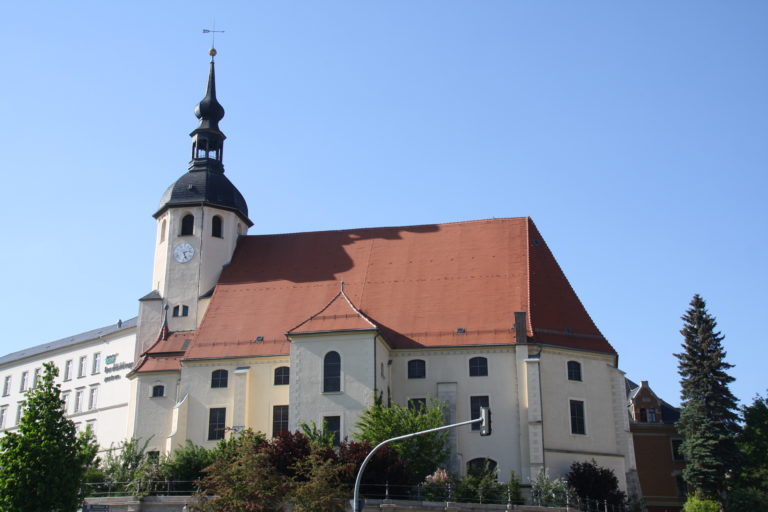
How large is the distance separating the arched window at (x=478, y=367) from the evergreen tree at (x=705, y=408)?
41.4ft

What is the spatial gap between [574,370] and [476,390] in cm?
487

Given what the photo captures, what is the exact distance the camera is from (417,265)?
1881 inches

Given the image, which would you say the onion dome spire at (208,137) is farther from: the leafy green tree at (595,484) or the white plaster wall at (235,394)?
the leafy green tree at (595,484)

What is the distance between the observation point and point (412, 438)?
38.2 meters

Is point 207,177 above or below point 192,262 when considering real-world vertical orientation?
above

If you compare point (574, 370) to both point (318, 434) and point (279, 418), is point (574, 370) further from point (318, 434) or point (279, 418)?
point (279, 418)

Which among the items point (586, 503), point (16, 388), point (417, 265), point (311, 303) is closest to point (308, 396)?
point (311, 303)

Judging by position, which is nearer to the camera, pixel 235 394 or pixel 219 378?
pixel 235 394

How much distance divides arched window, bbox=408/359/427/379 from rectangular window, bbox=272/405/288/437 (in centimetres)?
619

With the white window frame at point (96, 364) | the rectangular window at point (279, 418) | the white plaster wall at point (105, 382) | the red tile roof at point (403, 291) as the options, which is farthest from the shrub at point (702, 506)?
the white window frame at point (96, 364)

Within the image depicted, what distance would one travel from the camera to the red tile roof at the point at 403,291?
44031 mm

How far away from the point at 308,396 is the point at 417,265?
32.7ft

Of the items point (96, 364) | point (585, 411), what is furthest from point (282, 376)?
point (96, 364)

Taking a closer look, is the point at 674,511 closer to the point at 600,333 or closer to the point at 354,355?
the point at 600,333
